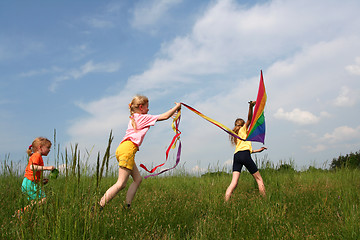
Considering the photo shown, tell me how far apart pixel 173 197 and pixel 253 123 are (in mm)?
2391

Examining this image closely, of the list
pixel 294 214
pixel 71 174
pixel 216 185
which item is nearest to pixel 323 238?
pixel 294 214

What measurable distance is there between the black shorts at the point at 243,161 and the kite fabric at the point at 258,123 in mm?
391

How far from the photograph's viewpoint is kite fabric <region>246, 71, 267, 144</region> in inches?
238

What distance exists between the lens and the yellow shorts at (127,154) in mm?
4461

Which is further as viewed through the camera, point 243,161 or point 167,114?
point 243,161

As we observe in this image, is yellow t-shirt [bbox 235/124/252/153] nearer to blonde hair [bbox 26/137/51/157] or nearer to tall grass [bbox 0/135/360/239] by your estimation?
tall grass [bbox 0/135/360/239]

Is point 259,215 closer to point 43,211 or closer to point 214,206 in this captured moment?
point 214,206

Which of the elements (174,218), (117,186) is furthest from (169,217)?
(117,186)

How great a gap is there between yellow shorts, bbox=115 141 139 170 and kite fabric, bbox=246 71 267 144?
2.85 metres

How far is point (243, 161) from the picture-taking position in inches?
249

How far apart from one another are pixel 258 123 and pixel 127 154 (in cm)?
319

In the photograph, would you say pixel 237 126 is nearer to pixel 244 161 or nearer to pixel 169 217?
pixel 244 161

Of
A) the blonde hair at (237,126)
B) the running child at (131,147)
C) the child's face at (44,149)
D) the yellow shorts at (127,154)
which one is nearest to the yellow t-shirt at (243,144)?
the blonde hair at (237,126)

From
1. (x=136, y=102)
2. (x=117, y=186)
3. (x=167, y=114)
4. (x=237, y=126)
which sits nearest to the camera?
(x=117, y=186)
